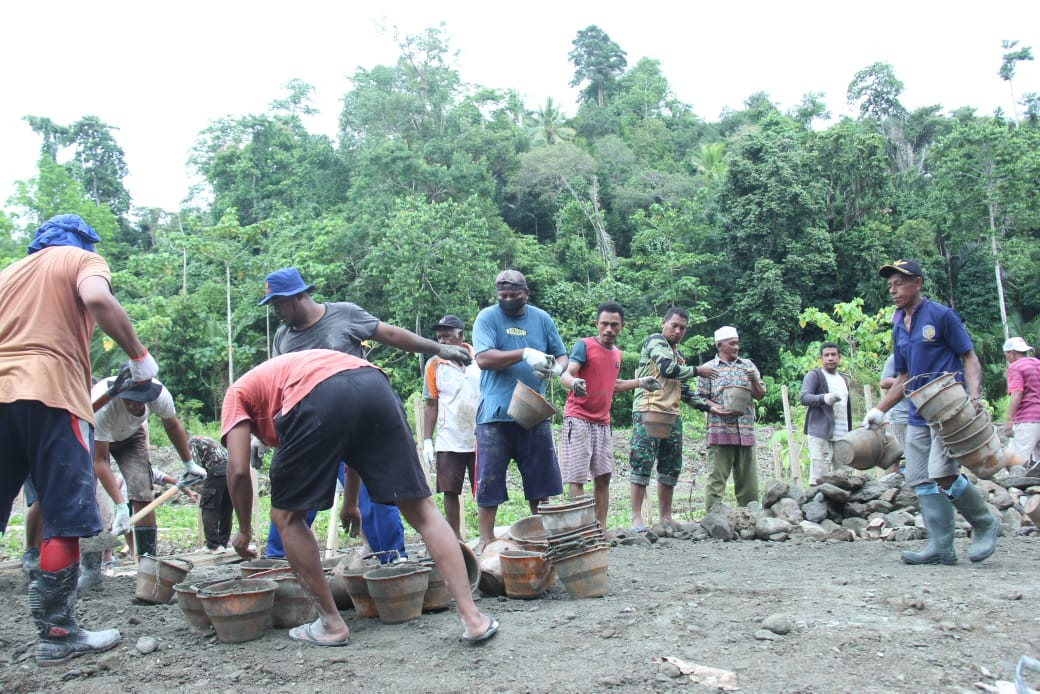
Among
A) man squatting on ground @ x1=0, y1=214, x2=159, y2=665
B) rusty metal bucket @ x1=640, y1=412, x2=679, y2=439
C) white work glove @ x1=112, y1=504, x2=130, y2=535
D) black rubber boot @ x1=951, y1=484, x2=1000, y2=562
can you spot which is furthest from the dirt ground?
rusty metal bucket @ x1=640, y1=412, x2=679, y2=439

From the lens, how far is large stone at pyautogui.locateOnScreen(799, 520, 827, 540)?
20.3 ft

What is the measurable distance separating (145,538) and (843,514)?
18.8 feet

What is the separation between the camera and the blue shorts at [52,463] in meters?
3.31

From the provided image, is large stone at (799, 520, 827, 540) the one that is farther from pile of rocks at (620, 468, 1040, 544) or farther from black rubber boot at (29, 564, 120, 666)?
black rubber boot at (29, 564, 120, 666)

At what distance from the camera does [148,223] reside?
135 feet

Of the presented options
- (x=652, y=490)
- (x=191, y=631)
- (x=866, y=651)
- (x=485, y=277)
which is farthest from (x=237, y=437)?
(x=485, y=277)

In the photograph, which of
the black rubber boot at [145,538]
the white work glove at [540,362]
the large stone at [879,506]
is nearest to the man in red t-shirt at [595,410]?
the white work glove at [540,362]

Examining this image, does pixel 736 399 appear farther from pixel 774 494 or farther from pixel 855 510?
pixel 855 510

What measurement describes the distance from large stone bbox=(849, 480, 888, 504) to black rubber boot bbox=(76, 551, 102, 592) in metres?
5.89

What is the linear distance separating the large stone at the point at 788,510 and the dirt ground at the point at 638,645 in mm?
2103

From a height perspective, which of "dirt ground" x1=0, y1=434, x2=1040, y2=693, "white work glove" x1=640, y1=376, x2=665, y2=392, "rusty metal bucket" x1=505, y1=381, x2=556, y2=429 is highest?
"white work glove" x1=640, y1=376, x2=665, y2=392

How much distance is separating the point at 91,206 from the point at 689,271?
25045 millimetres

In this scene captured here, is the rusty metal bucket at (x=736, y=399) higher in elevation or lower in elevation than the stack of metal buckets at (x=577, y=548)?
higher

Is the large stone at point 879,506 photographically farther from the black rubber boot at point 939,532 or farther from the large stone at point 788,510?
the black rubber boot at point 939,532
